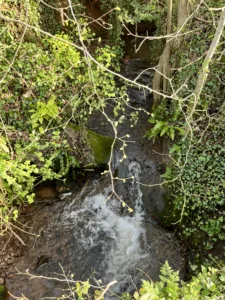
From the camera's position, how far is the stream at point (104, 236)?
19.7ft

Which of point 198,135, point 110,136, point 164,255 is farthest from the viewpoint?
point 110,136

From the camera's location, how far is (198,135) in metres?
6.68

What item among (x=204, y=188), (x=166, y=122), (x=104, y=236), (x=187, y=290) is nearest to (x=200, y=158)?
(x=204, y=188)

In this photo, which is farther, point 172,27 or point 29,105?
point 172,27

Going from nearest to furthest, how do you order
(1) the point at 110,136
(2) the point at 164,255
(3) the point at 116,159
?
(2) the point at 164,255 < (3) the point at 116,159 < (1) the point at 110,136

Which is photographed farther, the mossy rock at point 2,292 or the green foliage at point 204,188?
the green foliage at point 204,188

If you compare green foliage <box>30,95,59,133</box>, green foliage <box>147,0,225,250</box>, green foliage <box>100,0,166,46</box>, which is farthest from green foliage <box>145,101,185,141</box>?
green foliage <box>100,0,166,46</box>

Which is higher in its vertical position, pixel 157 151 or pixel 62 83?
pixel 62 83

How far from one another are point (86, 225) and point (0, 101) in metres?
3.86

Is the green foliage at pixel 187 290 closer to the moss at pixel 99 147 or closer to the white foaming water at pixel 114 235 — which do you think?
the white foaming water at pixel 114 235

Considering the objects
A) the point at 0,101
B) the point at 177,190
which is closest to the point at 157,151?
the point at 177,190

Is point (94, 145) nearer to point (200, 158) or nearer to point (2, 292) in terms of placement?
point (200, 158)

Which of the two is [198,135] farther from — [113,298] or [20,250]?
[20,250]

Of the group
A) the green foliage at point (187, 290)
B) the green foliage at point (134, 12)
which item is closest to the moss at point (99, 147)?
the green foliage at point (134, 12)
